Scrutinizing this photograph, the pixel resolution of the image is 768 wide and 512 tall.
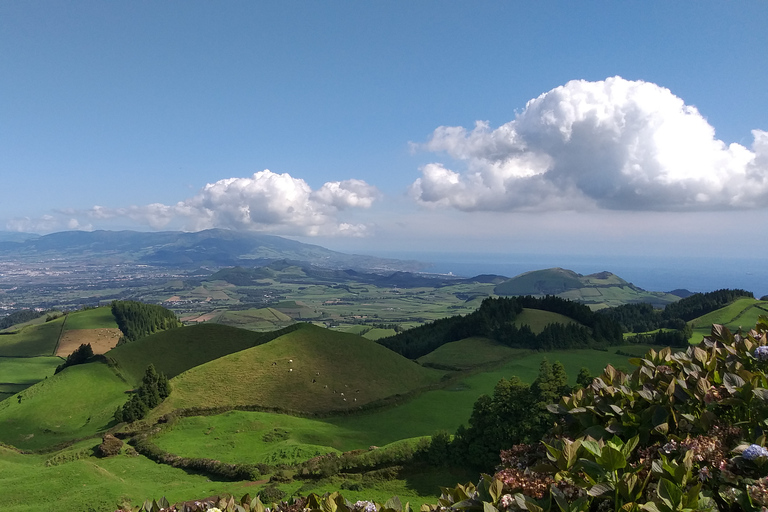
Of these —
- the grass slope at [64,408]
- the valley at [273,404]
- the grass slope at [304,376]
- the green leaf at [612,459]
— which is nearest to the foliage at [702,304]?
the valley at [273,404]

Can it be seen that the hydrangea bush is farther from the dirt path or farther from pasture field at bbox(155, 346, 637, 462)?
the dirt path

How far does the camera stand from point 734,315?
143625mm

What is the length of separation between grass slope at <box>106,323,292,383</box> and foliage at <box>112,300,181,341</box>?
194 ft

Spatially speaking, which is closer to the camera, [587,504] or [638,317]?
[587,504]

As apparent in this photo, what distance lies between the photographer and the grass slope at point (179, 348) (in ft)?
271

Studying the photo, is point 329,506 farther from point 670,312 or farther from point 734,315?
point 670,312

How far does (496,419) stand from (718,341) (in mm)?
26070

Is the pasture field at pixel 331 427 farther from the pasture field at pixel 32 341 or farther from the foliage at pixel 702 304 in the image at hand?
the foliage at pixel 702 304

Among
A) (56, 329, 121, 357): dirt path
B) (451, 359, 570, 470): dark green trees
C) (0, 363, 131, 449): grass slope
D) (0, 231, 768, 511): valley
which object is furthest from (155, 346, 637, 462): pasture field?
(56, 329, 121, 357): dirt path

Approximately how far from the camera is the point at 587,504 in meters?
4.84

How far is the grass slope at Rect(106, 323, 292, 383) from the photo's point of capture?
271 ft

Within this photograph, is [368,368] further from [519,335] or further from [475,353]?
[519,335]

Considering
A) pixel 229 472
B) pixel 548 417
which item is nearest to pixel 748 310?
pixel 548 417

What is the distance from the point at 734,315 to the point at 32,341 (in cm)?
22622
